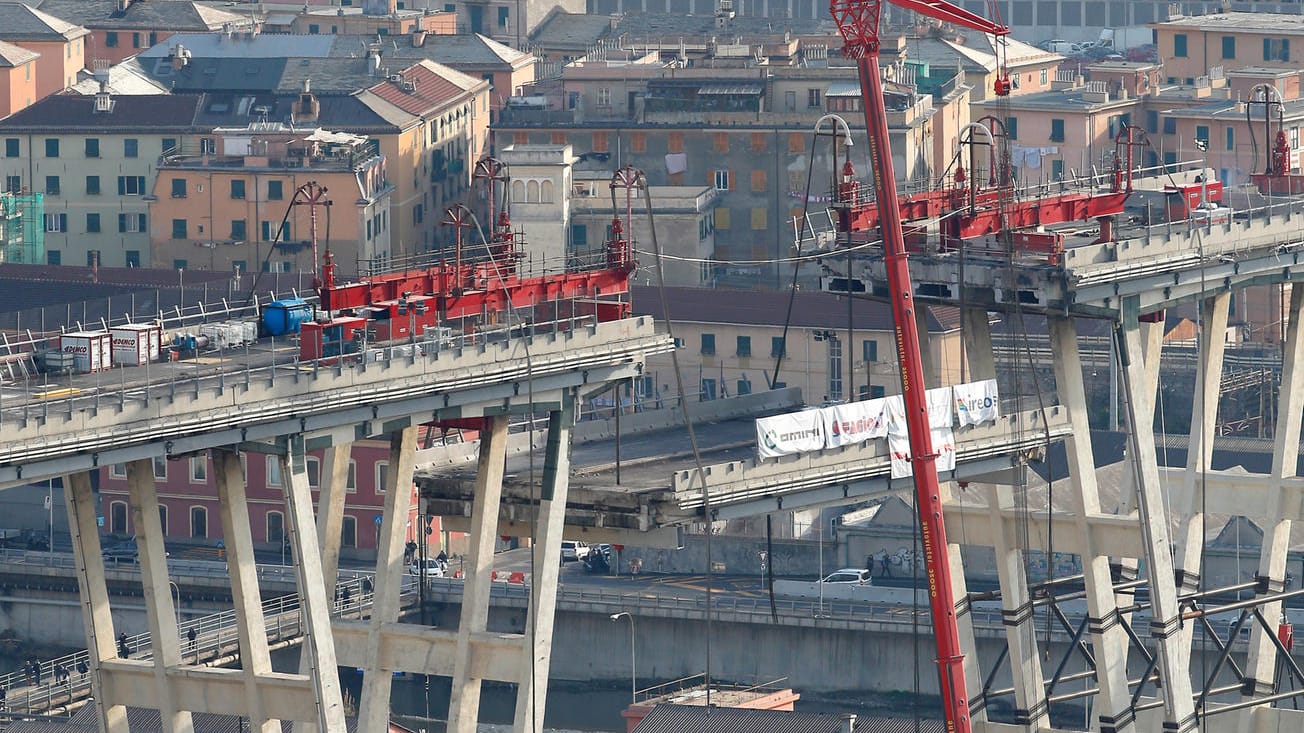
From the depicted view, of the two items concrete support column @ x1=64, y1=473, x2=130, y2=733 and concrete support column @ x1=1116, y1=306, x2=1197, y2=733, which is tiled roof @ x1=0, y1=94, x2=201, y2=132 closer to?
concrete support column @ x1=1116, y1=306, x2=1197, y2=733

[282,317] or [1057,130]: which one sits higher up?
[1057,130]

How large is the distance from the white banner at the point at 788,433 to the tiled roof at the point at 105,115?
10576cm

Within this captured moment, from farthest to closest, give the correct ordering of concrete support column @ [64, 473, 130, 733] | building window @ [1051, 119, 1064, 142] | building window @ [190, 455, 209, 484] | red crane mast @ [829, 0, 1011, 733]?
building window @ [1051, 119, 1064, 142]
building window @ [190, 455, 209, 484]
red crane mast @ [829, 0, 1011, 733]
concrete support column @ [64, 473, 130, 733]

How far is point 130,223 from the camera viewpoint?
176750mm

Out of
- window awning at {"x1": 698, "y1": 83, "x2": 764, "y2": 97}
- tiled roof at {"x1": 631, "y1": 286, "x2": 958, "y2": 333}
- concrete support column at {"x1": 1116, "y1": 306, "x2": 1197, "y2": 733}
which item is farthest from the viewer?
window awning at {"x1": 698, "y1": 83, "x2": 764, "y2": 97}

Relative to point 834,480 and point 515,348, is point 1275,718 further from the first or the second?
point 515,348

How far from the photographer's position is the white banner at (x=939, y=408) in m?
77.6

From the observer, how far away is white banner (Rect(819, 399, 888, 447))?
76.1 metres

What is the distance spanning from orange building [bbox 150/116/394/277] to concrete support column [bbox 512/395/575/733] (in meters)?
91.9

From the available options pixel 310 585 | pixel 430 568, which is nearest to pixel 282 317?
pixel 310 585

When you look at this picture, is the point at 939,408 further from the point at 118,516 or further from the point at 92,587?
the point at 118,516

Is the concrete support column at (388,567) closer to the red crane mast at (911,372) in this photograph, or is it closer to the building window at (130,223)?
the red crane mast at (911,372)

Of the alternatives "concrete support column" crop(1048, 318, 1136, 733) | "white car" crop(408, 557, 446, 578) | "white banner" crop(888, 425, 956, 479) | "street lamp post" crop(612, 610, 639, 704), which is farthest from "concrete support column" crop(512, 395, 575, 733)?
"white car" crop(408, 557, 446, 578)

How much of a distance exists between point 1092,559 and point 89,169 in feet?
346
